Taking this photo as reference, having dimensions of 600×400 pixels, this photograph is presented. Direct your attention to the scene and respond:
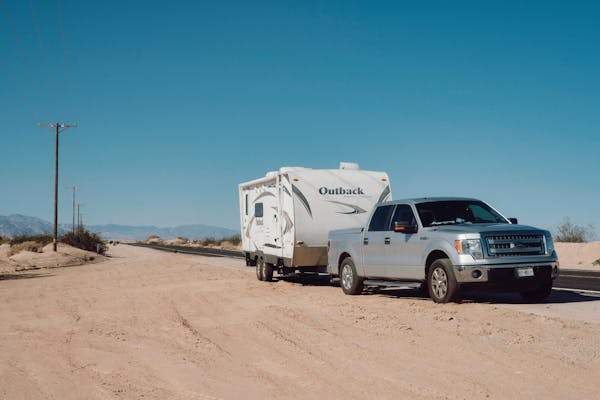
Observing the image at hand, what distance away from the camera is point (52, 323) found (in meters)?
11.8

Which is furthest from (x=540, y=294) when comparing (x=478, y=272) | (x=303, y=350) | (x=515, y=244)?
(x=303, y=350)

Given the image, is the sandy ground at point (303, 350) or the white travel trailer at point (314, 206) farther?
the white travel trailer at point (314, 206)

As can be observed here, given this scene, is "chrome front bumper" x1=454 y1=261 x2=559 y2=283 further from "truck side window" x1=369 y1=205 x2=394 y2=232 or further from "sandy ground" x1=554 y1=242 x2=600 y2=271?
"sandy ground" x1=554 y1=242 x2=600 y2=271

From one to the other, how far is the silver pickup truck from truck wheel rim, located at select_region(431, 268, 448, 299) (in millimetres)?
18

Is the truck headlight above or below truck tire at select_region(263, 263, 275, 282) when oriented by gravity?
above

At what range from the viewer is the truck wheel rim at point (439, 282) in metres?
12.9

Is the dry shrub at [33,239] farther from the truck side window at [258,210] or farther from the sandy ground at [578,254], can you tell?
the truck side window at [258,210]

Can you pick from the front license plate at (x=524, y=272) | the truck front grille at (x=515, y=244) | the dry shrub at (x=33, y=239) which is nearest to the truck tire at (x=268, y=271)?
the truck front grille at (x=515, y=244)

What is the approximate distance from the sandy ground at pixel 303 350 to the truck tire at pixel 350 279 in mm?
1279

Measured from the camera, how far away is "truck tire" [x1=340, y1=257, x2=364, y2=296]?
622 inches

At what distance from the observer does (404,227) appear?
45.3 ft

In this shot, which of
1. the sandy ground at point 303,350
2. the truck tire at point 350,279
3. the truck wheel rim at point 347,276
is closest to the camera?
the sandy ground at point 303,350

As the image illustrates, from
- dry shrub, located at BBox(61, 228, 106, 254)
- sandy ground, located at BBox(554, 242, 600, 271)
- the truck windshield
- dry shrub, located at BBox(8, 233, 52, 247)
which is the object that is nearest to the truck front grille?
the truck windshield

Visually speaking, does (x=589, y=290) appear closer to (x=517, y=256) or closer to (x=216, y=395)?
(x=517, y=256)
